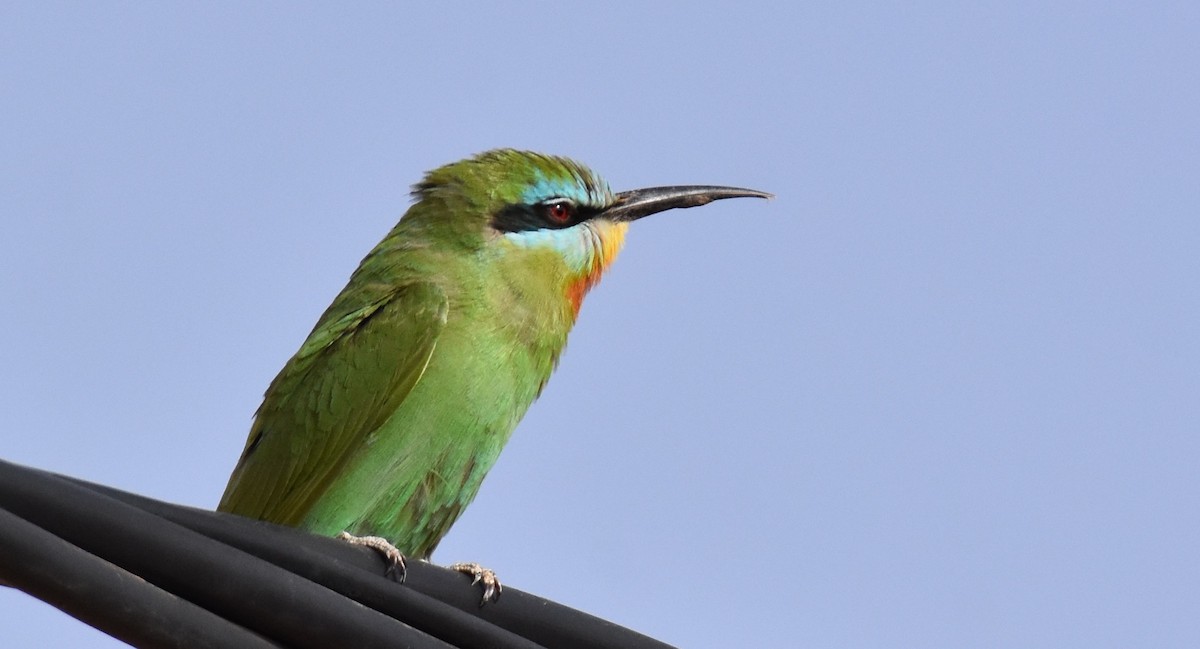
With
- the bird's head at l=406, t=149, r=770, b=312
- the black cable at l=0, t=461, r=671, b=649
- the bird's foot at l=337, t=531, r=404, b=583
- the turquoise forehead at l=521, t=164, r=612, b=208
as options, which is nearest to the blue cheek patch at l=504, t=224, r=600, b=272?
the bird's head at l=406, t=149, r=770, b=312

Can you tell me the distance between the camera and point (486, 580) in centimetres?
296

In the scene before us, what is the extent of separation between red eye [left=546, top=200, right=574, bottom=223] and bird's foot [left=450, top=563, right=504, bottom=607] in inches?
67.2

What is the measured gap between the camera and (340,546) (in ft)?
7.52

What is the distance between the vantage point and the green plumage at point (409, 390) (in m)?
4.37

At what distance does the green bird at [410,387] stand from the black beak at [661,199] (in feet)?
1.58

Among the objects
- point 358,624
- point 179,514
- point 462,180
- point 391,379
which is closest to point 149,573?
point 179,514

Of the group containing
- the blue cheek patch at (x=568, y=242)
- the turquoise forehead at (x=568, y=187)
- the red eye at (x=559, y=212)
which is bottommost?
the blue cheek patch at (x=568, y=242)

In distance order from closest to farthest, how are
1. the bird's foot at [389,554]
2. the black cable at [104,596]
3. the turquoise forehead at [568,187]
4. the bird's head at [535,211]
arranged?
the black cable at [104,596], the bird's foot at [389,554], the bird's head at [535,211], the turquoise forehead at [568,187]

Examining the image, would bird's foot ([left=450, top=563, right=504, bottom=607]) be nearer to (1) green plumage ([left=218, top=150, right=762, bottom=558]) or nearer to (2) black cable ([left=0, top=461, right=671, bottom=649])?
(2) black cable ([left=0, top=461, right=671, bottom=649])

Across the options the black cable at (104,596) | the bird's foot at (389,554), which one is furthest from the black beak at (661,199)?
the black cable at (104,596)

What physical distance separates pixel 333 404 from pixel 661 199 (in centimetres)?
168

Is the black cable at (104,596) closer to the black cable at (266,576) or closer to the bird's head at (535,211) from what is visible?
the black cable at (266,576)

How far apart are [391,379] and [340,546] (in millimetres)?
2089

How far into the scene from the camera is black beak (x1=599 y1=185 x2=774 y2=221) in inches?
213
